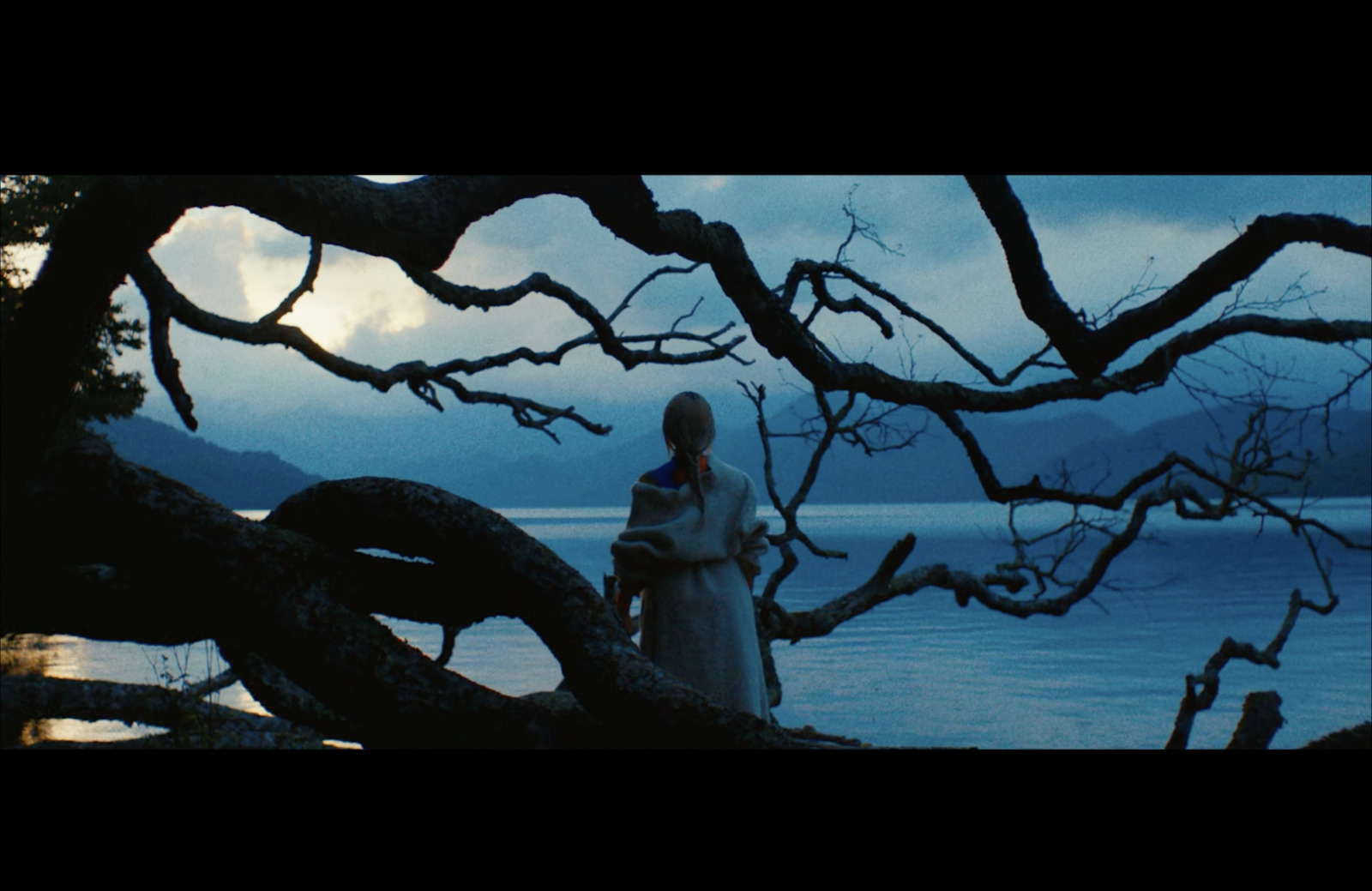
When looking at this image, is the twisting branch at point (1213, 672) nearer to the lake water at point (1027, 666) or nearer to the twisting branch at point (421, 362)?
the lake water at point (1027, 666)

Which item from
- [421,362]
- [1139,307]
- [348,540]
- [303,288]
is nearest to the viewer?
[348,540]

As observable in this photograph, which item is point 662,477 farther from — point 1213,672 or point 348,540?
point 1213,672

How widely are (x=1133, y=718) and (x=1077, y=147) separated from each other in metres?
30.8

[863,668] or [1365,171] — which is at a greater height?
[1365,171]

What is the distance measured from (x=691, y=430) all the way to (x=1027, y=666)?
4210cm

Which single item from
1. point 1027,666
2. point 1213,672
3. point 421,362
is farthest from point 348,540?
point 1027,666

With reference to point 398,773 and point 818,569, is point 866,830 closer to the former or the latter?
point 398,773

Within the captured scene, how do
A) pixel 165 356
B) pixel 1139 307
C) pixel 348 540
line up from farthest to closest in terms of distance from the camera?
pixel 165 356 → pixel 1139 307 → pixel 348 540

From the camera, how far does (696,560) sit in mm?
4414

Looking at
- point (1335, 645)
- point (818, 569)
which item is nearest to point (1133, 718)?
point (1335, 645)

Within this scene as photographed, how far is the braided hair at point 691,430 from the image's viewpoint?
427 centimetres

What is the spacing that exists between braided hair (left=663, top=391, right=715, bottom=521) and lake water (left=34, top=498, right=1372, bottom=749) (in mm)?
2447

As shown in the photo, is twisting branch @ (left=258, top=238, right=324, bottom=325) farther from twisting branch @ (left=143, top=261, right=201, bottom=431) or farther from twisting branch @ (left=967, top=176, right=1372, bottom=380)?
twisting branch @ (left=967, top=176, right=1372, bottom=380)

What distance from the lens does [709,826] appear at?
163cm
